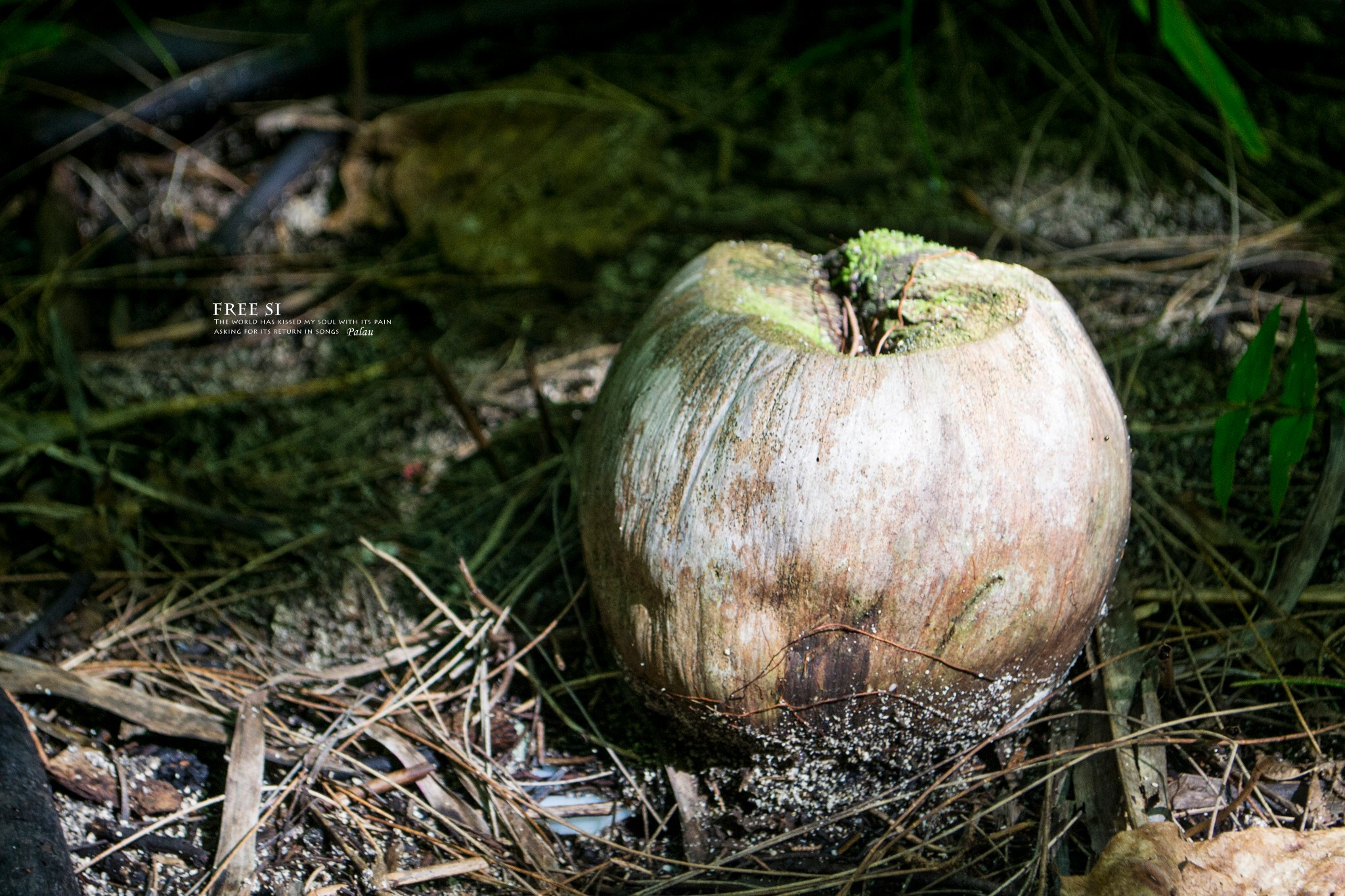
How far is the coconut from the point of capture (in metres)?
1.49

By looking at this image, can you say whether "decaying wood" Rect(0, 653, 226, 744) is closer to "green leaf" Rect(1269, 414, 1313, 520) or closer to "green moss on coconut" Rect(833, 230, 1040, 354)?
"green moss on coconut" Rect(833, 230, 1040, 354)

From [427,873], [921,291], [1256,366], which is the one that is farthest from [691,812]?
[1256,366]

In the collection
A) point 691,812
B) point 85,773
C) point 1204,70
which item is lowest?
point 691,812

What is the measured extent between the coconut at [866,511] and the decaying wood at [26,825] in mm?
949

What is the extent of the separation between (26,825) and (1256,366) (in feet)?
7.43

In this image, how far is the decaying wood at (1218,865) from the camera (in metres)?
1.42

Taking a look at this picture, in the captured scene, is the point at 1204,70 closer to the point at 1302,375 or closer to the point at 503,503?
the point at 1302,375

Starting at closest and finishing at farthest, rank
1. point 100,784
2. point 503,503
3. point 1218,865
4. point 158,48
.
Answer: point 1218,865 < point 100,784 < point 503,503 < point 158,48

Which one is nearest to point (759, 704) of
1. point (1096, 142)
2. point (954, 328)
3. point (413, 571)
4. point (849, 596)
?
point (849, 596)

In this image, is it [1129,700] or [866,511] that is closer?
[866,511]

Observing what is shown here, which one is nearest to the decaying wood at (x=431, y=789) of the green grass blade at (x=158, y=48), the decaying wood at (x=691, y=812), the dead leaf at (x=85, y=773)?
the decaying wood at (x=691, y=812)

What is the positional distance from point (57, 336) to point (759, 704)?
7.17ft

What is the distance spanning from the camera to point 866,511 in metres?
1.48

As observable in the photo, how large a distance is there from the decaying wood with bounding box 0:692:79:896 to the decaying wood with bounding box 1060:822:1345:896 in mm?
1543
